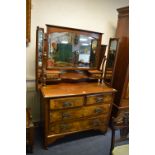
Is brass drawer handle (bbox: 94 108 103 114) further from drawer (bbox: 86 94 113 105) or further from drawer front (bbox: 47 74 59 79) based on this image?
drawer front (bbox: 47 74 59 79)

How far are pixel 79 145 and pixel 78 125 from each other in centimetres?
29

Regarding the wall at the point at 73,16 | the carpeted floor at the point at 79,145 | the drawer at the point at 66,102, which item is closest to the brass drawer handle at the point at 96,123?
the carpeted floor at the point at 79,145

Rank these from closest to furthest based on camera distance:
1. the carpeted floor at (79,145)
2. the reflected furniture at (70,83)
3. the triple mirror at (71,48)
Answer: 1. the reflected furniture at (70,83)
2. the carpeted floor at (79,145)
3. the triple mirror at (71,48)

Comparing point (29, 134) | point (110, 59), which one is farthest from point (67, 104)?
point (110, 59)

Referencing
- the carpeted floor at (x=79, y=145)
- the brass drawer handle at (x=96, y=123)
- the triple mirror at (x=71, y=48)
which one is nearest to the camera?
the carpeted floor at (x=79, y=145)

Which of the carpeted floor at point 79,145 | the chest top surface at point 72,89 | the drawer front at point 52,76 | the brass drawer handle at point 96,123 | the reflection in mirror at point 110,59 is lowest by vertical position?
the carpeted floor at point 79,145

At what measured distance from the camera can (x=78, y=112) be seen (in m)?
1.87

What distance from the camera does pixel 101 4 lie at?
2.22 metres

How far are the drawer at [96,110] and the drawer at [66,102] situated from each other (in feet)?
0.51

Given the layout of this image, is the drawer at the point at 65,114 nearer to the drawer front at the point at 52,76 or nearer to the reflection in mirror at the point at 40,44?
the drawer front at the point at 52,76

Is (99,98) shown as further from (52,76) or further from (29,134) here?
(29,134)

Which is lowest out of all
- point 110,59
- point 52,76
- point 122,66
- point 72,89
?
point 72,89

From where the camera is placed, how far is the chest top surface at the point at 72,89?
5.55ft
